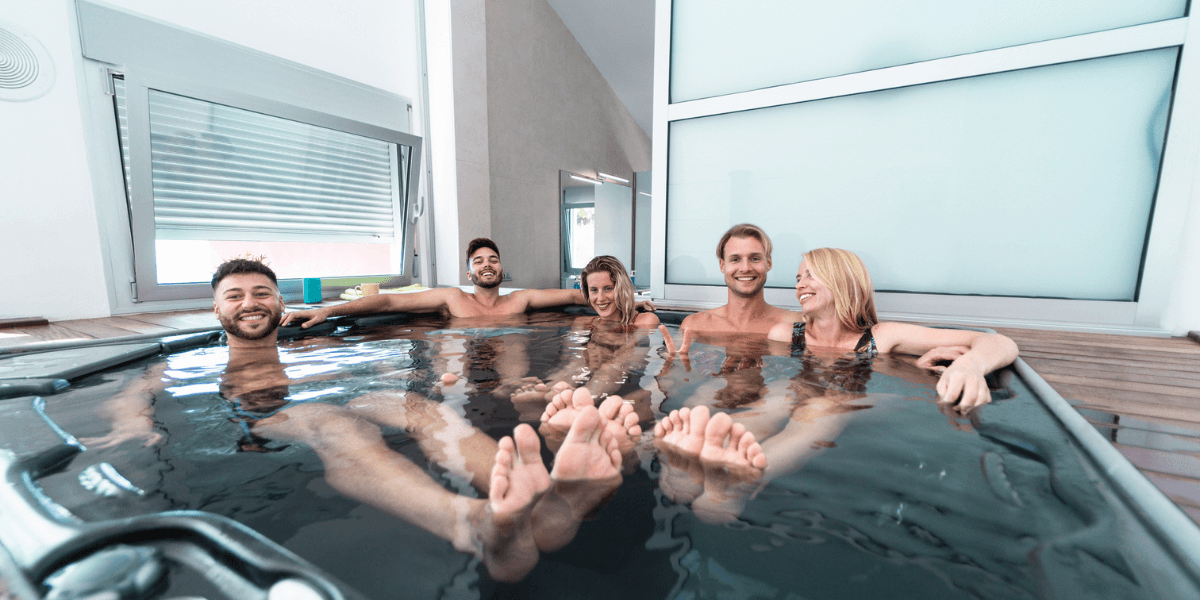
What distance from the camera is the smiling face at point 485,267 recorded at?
301 cm

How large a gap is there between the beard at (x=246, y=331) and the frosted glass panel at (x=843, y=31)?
264 cm

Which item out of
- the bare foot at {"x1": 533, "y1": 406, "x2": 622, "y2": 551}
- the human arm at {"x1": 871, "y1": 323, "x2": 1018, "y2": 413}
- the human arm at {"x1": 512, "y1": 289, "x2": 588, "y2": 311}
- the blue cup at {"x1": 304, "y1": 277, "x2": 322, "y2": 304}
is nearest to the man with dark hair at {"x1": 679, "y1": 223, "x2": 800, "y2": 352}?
the human arm at {"x1": 871, "y1": 323, "x2": 1018, "y2": 413}

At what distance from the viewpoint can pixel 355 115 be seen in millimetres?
3459

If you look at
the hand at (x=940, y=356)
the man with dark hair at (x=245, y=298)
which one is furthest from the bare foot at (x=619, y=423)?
the man with dark hair at (x=245, y=298)

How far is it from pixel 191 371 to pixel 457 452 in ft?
4.48

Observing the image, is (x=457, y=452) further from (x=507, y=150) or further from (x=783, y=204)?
(x=507, y=150)

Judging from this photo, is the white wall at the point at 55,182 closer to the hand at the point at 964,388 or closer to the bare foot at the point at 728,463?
the bare foot at the point at 728,463

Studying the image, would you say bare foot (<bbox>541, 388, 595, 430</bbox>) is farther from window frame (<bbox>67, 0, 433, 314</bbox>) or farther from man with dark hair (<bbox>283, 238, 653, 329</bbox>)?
window frame (<bbox>67, 0, 433, 314</bbox>)

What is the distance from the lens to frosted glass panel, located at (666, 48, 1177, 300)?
2.09m

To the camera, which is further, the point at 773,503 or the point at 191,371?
the point at 191,371

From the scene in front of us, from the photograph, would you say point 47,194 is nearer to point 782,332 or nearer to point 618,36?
point 782,332

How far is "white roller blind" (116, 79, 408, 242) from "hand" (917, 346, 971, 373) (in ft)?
12.1

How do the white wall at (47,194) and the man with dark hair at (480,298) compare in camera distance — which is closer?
the white wall at (47,194)

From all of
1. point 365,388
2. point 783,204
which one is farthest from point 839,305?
point 365,388
